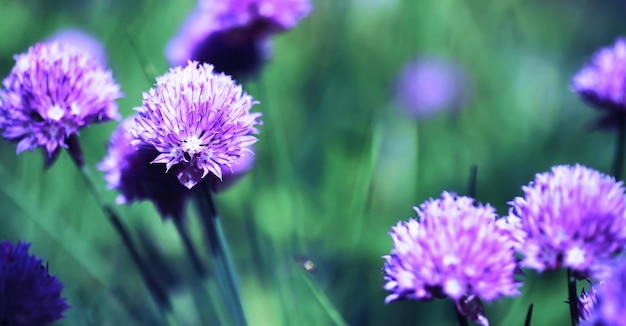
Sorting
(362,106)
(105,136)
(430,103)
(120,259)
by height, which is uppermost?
(430,103)

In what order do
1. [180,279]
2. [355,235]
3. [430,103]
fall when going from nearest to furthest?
[355,235] < [180,279] < [430,103]

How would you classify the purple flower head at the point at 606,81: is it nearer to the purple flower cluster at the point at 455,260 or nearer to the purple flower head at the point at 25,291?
the purple flower cluster at the point at 455,260

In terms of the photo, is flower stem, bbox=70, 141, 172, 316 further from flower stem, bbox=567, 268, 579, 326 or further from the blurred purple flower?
the blurred purple flower

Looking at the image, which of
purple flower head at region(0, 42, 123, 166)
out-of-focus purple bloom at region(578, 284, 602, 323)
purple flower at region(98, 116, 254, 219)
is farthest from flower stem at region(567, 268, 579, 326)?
purple flower head at region(0, 42, 123, 166)

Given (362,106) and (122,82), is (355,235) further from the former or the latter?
(122,82)

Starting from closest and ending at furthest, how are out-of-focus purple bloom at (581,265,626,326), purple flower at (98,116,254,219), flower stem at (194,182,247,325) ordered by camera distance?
out-of-focus purple bloom at (581,265,626,326)
flower stem at (194,182,247,325)
purple flower at (98,116,254,219)

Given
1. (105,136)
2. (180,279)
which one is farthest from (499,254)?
(105,136)
